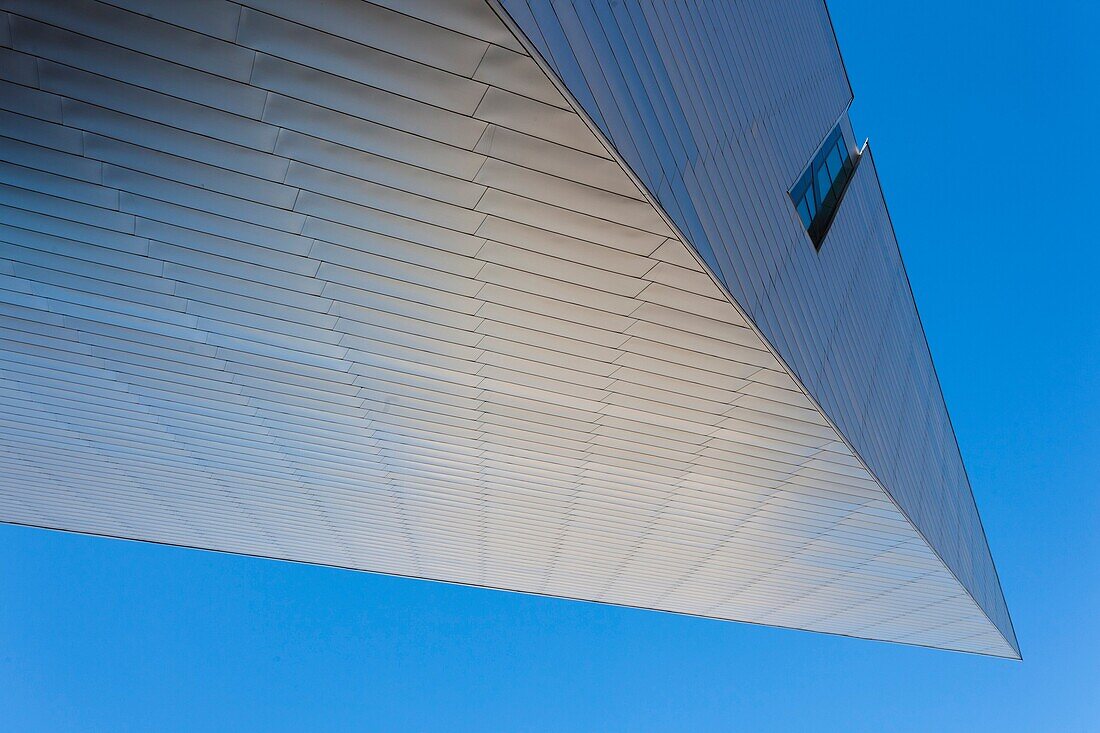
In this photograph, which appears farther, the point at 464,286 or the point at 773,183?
the point at 773,183

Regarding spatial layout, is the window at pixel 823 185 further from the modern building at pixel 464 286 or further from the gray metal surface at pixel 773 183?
the gray metal surface at pixel 773 183

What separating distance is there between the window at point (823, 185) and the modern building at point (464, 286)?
0.38 ft

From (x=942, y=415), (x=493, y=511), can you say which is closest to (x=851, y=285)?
(x=493, y=511)

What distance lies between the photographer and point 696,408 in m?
11.3

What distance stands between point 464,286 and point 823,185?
10.2 meters

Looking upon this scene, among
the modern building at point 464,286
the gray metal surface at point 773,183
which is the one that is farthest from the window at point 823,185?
the gray metal surface at point 773,183

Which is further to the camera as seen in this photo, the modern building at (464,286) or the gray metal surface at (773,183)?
the gray metal surface at (773,183)

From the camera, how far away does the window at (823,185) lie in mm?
13984

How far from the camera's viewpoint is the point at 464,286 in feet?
28.7

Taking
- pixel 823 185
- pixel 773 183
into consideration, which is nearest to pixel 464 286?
pixel 773 183

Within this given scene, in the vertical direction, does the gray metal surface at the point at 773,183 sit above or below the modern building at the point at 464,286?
above

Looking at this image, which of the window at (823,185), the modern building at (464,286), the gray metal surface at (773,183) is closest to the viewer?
the modern building at (464,286)

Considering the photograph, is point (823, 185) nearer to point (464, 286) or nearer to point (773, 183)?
point (773, 183)

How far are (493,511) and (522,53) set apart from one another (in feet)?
40.9
